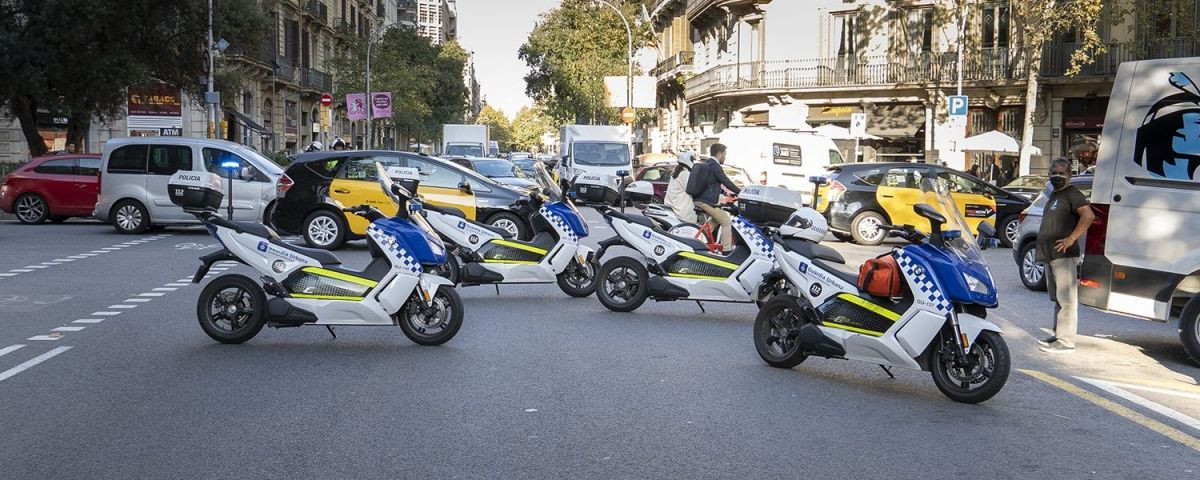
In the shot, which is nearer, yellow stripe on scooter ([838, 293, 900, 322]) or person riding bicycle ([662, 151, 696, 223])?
yellow stripe on scooter ([838, 293, 900, 322])

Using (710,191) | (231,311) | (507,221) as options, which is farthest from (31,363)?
(507,221)

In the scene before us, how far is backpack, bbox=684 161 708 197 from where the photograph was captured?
14.8 meters

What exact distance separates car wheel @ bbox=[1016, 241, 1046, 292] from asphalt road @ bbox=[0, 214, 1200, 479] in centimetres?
309

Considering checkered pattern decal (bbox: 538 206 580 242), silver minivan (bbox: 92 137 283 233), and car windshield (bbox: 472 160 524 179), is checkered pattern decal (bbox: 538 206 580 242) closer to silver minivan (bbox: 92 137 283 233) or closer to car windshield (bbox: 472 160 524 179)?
silver minivan (bbox: 92 137 283 233)

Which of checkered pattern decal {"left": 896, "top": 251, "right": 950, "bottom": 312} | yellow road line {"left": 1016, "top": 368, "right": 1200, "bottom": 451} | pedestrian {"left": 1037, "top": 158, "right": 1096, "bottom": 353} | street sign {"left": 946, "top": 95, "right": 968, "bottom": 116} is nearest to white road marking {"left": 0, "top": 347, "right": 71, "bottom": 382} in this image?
checkered pattern decal {"left": 896, "top": 251, "right": 950, "bottom": 312}

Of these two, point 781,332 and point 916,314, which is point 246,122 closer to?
point 781,332

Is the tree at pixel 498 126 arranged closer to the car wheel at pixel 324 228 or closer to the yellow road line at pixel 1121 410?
the car wheel at pixel 324 228

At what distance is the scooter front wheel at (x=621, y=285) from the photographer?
11438 mm

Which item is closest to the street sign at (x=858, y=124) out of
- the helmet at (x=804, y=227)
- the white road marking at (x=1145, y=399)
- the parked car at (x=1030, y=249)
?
the parked car at (x=1030, y=249)

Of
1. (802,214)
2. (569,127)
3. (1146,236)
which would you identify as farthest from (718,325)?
(569,127)

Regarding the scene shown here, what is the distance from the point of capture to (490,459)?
590 centimetres

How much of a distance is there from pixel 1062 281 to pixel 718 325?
9.41 ft

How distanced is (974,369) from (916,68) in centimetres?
3644

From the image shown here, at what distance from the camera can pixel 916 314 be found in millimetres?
7500
